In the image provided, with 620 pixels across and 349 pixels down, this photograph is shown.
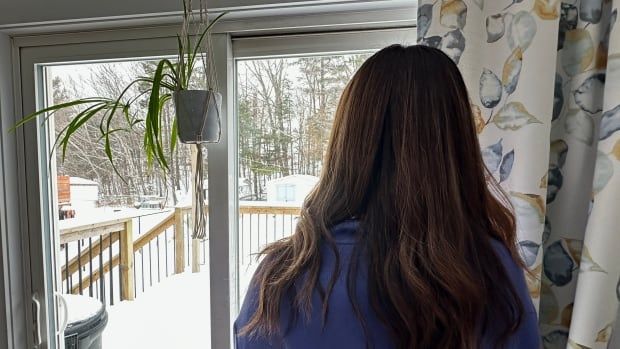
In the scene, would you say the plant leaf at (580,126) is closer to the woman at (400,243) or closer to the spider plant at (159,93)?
the woman at (400,243)

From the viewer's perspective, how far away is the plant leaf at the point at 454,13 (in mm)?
849

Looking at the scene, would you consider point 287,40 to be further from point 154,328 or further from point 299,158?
point 154,328

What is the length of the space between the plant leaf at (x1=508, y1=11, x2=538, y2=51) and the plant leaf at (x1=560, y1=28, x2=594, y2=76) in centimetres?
9

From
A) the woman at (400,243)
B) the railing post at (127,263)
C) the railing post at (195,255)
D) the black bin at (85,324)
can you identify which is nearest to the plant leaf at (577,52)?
the woman at (400,243)

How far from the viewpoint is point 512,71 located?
81 centimetres

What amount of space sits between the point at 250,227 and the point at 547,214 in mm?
766

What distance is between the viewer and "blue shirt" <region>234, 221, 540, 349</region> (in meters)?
0.57

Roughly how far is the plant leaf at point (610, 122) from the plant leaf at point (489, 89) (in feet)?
0.60

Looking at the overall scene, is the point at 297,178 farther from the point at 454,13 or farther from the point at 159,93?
the point at 454,13

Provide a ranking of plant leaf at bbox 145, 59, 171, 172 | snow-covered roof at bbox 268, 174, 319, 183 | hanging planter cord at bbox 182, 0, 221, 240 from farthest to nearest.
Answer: snow-covered roof at bbox 268, 174, 319, 183 → hanging planter cord at bbox 182, 0, 221, 240 → plant leaf at bbox 145, 59, 171, 172

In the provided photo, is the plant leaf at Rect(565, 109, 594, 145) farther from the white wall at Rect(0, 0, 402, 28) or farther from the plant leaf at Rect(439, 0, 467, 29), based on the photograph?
the white wall at Rect(0, 0, 402, 28)

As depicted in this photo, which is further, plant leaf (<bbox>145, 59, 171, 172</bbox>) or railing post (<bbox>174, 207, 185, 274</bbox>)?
railing post (<bbox>174, 207, 185, 274</bbox>)

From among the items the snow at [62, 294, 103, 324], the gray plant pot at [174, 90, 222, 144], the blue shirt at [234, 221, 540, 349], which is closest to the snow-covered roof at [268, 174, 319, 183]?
the gray plant pot at [174, 90, 222, 144]

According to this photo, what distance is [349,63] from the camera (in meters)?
A: 1.12
